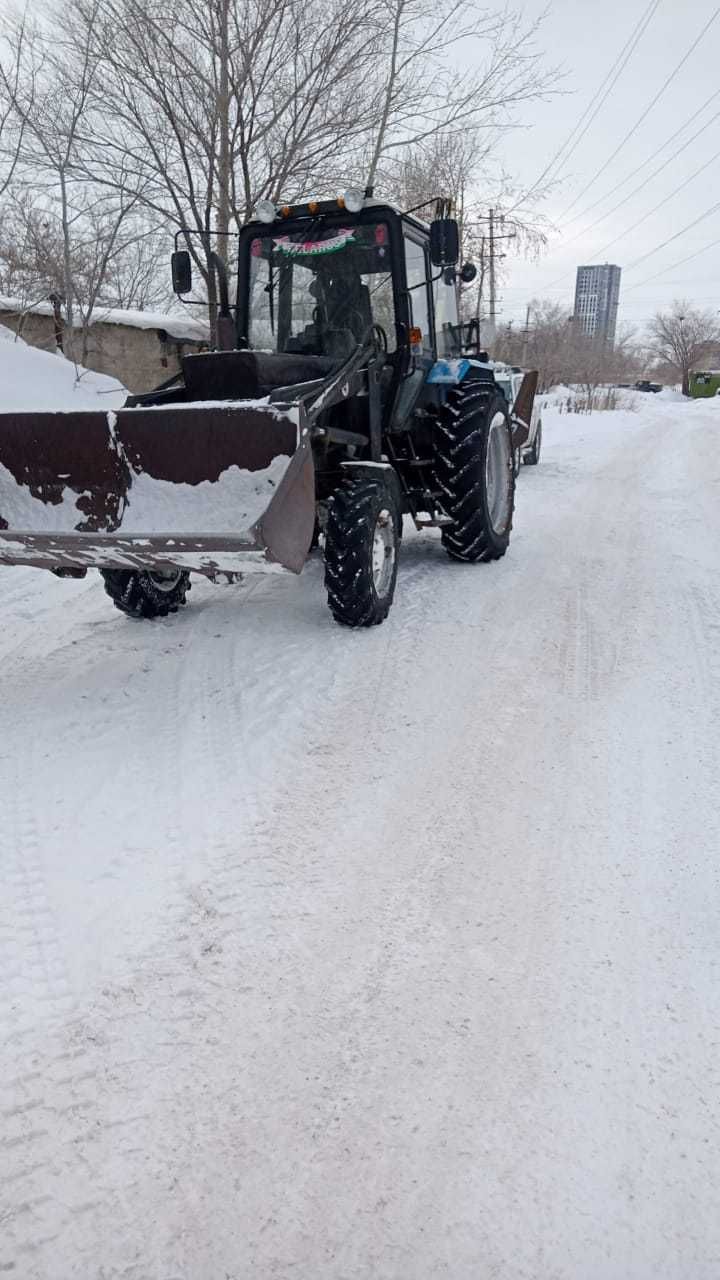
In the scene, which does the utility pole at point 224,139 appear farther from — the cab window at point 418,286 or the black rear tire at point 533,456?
the cab window at point 418,286

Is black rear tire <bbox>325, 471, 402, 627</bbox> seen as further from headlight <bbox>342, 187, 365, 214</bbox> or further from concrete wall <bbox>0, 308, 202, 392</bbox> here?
concrete wall <bbox>0, 308, 202, 392</bbox>

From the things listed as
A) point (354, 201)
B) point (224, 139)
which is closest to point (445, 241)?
point (354, 201)

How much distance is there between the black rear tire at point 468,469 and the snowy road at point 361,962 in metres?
1.67

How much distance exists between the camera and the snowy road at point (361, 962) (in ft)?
5.14

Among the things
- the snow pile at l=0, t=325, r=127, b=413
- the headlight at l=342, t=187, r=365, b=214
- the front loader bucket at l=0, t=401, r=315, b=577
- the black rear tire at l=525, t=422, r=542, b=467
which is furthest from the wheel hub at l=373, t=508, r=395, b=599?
the black rear tire at l=525, t=422, r=542, b=467

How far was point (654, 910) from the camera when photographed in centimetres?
235

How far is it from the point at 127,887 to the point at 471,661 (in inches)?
91.7

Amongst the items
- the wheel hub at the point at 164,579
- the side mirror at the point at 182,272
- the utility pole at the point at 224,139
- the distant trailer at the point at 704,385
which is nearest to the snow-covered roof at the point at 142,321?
the utility pole at the point at 224,139

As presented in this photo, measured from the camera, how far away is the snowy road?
1567 millimetres

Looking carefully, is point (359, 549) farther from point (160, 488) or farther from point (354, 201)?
point (354, 201)

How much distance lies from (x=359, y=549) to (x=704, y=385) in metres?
47.3

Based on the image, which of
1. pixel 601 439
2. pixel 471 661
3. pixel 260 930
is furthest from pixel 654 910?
pixel 601 439

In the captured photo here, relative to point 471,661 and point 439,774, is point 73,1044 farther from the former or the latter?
point 471,661

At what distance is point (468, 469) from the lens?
222 inches
